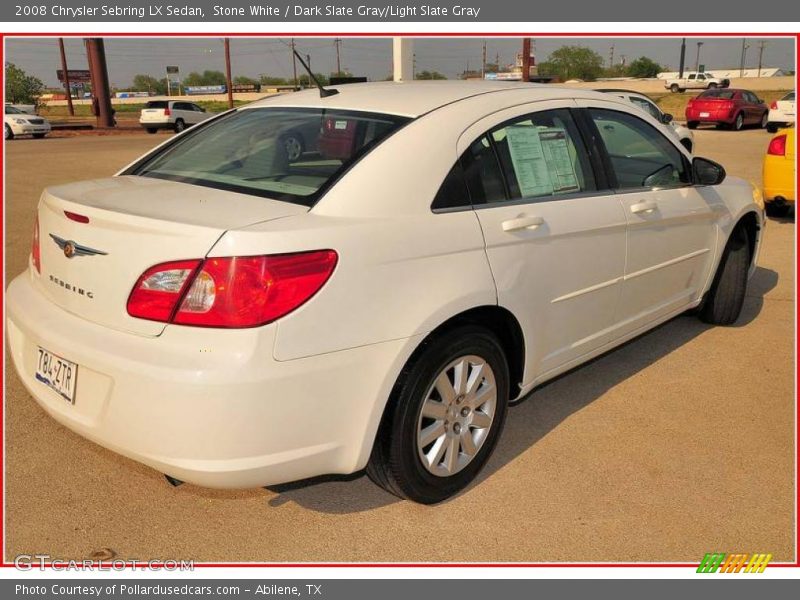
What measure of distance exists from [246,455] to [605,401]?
2316 millimetres

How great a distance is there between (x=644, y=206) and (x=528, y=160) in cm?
89

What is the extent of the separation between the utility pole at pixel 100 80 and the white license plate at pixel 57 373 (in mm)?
32949

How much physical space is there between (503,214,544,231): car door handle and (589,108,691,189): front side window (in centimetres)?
86

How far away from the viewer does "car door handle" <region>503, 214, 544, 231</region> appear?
118 inches

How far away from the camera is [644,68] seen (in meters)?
103

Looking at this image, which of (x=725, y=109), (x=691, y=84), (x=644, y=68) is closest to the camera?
(x=725, y=109)

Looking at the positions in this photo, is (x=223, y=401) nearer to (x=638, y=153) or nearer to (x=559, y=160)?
(x=559, y=160)

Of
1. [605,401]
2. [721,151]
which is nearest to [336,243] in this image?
[605,401]

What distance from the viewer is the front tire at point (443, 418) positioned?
2.71 metres

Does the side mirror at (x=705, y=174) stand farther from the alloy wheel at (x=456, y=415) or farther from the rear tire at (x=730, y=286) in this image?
the alloy wheel at (x=456, y=415)

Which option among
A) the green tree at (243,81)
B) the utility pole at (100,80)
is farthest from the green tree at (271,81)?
the utility pole at (100,80)

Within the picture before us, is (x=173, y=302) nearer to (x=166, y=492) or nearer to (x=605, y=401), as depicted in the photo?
(x=166, y=492)

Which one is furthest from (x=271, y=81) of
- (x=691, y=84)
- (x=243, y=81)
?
(x=691, y=84)

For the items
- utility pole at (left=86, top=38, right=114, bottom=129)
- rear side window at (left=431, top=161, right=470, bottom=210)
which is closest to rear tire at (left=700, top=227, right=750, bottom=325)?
rear side window at (left=431, top=161, right=470, bottom=210)
